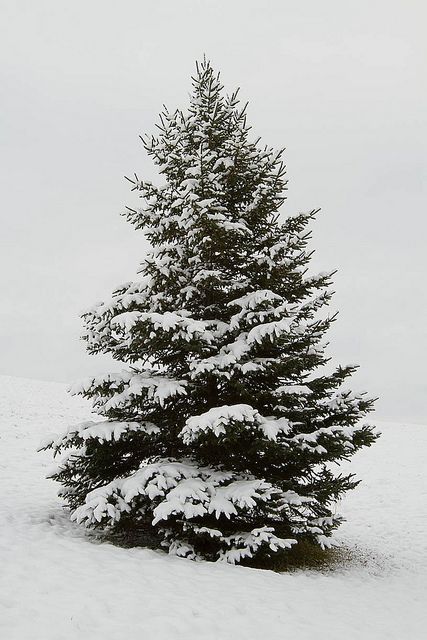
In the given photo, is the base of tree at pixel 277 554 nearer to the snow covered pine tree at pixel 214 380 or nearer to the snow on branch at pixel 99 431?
the snow covered pine tree at pixel 214 380

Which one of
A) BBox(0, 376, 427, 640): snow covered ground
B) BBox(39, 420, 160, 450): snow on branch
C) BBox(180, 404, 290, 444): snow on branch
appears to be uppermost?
BBox(180, 404, 290, 444): snow on branch

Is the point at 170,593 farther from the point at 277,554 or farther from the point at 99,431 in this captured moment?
the point at 277,554

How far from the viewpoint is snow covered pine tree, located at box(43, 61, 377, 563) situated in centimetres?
811

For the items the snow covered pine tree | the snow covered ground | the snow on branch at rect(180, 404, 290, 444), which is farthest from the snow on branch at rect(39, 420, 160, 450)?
the snow covered ground

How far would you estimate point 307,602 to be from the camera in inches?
271

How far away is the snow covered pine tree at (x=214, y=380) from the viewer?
811cm

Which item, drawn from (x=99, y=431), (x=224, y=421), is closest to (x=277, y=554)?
(x=224, y=421)

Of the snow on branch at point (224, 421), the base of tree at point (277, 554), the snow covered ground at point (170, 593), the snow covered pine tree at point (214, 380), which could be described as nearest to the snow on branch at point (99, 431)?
the snow covered pine tree at point (214, 380)

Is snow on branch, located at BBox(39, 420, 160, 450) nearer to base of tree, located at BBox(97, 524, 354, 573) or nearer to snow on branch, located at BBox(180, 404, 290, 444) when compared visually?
snow on branch, located at BBox(180, 404, 290, 444)

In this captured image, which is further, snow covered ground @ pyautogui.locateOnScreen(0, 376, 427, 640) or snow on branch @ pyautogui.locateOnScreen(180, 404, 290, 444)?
snow on branch @ pyautogui.locateOnScreen(180, 404, 290, 444)

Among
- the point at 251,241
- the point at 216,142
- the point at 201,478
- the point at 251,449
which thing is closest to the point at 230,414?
the point at 251,449

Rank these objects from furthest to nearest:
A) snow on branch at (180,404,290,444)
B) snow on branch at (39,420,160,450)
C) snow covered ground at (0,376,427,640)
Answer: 1. snow on branch at (39,420,160,450)
2. snow on branch at (180,404,290,444)
3. snow covered ground at (0,376,427,640)

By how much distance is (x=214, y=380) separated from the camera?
9234mm

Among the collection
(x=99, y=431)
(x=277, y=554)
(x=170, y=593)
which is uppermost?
(x=99, y=431)
